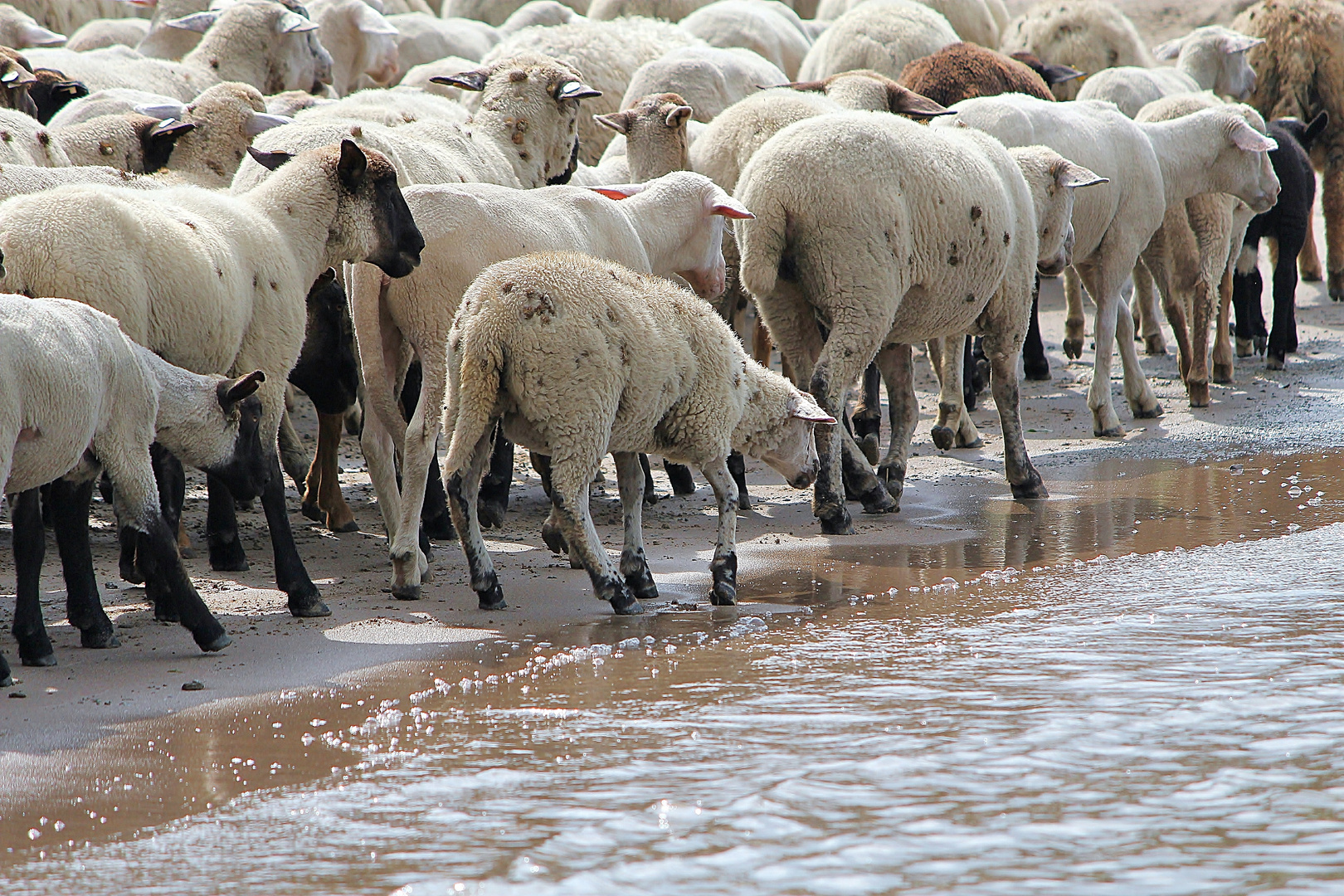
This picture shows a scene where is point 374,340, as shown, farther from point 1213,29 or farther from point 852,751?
point 1213,29

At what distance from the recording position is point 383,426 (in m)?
6.79

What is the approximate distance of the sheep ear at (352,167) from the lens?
6.22 metres

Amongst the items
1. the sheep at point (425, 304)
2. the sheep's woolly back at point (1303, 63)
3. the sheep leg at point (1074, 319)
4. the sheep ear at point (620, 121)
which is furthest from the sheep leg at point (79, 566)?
the sheep's woolly back at point (1303, 63)

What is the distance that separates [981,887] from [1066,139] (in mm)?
7604

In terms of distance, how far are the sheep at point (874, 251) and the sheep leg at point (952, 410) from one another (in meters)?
1.27

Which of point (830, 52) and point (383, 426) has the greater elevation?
point (830, 52)

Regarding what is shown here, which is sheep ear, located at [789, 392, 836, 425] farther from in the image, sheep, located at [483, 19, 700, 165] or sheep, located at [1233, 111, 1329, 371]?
sheep, located at [1233, 111, 1329, 371]

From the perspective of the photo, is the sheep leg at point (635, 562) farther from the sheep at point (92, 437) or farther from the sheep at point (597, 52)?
the sheep at point (597, 52)

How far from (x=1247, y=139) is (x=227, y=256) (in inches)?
309

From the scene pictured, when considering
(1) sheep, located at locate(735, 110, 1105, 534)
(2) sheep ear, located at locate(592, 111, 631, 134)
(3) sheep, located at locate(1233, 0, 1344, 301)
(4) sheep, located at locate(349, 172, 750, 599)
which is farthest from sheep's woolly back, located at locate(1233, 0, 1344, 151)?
(4) sheep, located at locate(349, 172, 750, 599)

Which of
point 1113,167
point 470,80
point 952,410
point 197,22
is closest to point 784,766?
point 952,410

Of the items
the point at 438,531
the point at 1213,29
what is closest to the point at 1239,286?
the point at 1213,29

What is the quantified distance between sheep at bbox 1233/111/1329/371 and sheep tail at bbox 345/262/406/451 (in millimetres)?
8517

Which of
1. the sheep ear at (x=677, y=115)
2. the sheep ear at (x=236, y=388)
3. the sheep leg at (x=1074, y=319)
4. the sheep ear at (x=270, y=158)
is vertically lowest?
the sheep leg at (x=1074, y=319)
